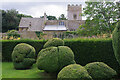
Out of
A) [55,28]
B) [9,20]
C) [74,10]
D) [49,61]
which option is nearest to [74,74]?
[49,61]

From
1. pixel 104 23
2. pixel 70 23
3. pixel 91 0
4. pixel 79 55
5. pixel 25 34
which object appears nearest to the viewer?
pixel 79 55

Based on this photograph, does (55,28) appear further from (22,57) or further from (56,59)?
(56,59)

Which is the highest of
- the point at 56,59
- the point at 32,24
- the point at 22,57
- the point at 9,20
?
the point at 9,20

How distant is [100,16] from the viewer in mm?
13883

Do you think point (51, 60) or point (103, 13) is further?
point (103, 13)

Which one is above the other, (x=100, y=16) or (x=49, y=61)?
(x=100, y=16)

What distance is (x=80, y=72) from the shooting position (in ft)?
13.9

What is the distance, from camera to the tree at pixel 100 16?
44.1ft

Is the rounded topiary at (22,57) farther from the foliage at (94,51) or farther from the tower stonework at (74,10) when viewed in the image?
the tower stonework at (74,10)

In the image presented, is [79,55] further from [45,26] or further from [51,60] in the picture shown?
[45,26]

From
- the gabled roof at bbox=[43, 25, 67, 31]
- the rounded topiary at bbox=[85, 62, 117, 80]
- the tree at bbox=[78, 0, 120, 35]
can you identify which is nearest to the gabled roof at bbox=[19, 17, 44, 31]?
the gabled roof at bbox=[43, 25, 67, 31]

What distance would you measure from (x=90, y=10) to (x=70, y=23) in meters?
16.3

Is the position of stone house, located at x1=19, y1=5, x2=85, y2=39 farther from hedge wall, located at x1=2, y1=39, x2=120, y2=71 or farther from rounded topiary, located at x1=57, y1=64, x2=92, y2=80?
rounded topiary, located at x1=57, y1=64, x2=92, y2=80

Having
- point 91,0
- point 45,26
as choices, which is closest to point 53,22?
point 45,26
